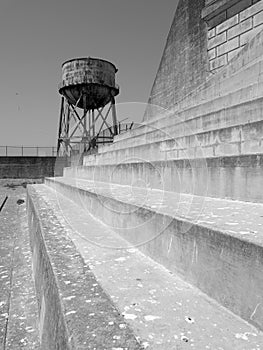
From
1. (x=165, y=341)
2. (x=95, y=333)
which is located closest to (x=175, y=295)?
(x=165, y=341)

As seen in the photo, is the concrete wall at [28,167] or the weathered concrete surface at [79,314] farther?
the concrete wall at [28,167]

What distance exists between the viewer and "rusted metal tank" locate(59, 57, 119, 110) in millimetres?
20562

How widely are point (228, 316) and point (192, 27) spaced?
443 inches

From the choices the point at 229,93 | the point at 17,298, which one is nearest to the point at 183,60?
the point at 229,93

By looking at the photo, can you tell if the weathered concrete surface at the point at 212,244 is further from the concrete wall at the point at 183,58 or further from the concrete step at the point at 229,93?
the concrete wall at the point at 183,58

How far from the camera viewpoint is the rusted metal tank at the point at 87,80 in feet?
67.5

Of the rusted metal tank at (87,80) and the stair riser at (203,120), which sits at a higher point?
the rusted metal tank at (87,80)

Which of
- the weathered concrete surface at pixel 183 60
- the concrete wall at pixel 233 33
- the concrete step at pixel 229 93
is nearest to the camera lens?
the concrete step at pixel 229 93

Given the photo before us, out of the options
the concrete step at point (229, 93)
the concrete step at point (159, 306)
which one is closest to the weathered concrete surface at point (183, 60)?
the concrete step at point (229, 93)

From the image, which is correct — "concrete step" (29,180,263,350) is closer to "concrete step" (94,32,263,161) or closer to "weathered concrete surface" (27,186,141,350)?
"weathered concrete surface" (27,186,141,350)

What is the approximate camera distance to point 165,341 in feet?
3.15

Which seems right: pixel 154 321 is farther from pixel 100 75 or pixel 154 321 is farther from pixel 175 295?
pixel 100 75

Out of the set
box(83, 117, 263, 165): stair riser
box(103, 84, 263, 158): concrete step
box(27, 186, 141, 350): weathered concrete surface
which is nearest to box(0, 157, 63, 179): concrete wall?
box(103, 84, 263, 158): concrete step

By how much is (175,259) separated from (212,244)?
38cm
